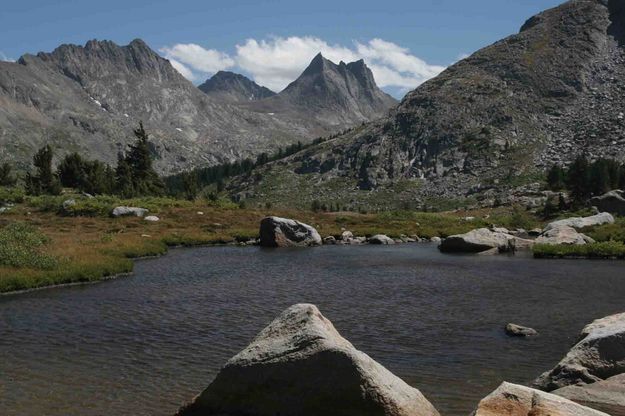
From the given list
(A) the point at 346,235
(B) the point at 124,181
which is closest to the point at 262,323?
(A) the point at 346,235

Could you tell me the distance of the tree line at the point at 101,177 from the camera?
4301 inches

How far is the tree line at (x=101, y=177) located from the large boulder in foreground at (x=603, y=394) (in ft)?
322

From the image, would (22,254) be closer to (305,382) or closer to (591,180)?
(305,382)

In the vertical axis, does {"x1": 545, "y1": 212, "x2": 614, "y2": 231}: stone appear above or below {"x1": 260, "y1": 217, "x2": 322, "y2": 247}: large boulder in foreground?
above

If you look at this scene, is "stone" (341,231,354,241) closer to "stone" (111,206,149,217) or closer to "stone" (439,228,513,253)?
"stone" (439,228,513,253)

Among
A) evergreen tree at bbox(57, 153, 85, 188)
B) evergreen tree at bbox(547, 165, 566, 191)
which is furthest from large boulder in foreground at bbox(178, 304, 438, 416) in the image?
evergreen tree at bbox(547, 165, 566, 191)

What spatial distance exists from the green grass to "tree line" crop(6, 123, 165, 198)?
7548 cm

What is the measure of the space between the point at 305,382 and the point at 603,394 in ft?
26.3

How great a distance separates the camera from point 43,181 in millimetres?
112125

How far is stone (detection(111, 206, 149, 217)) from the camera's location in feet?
254

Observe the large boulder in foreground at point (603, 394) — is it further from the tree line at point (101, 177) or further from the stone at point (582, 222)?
the tree line at point (101, 177)

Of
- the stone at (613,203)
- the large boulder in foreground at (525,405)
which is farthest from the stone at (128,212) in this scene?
the large boulder in foreground at (525,405)

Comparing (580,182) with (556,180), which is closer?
(580,182)

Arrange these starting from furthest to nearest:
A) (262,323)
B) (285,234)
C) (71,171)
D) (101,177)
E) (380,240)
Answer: (71,171) → (101,177) → (380,240) → (285,234) → (262,323)
